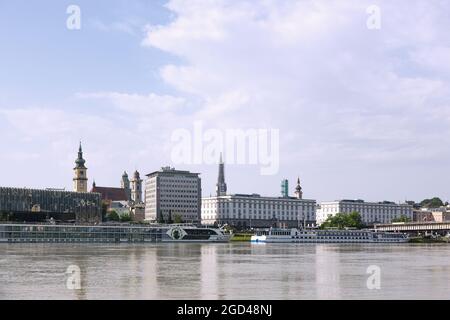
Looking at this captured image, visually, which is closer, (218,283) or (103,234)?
(218,283)

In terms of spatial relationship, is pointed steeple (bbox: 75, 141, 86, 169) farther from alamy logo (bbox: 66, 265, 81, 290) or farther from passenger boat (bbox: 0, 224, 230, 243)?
alamy logo (bbox: 66, 265, 81, 290)

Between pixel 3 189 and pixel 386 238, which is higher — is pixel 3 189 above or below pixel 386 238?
above

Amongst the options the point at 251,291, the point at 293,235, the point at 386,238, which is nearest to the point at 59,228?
the point at 293,235

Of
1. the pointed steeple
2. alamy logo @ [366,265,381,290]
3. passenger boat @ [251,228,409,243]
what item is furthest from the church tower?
alamy logo @ [366,265,381,290]

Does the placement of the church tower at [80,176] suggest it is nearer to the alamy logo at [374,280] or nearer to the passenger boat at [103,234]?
the passenger boat at [103,234]

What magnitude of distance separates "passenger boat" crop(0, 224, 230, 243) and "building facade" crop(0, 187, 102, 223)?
33.2 m

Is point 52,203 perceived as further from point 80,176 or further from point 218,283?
point 218,283

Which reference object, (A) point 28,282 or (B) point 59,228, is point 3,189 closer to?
(B) point 59,228

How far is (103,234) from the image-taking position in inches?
4894

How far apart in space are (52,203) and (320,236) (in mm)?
64075

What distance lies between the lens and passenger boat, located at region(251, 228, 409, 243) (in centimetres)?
14325

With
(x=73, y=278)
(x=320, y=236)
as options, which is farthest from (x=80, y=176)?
(x=73, y=278)
